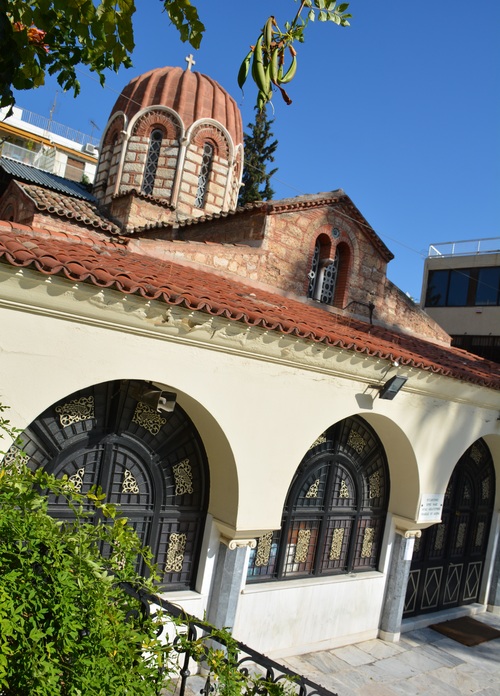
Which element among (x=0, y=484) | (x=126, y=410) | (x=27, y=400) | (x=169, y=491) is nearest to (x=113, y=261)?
(x=126, y=410)

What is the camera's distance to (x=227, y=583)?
709 centimetres

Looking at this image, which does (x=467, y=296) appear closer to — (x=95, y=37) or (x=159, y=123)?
(x=159, y=123)

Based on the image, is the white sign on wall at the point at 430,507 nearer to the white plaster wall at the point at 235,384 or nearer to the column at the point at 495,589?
the white plaster wall at the point at 235,384

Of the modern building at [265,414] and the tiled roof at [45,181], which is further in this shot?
the tiled roof at [45,181]

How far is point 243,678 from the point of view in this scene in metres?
3.05

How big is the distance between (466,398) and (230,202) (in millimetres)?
9848

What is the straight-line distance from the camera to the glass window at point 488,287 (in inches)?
883

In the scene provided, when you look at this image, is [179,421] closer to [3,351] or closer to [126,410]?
[126,410]

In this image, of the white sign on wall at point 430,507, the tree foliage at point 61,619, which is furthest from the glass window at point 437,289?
the tree foliage at point 61,619

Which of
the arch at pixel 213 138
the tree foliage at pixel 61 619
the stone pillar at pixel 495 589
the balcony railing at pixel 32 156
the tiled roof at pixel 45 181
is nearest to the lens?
the tree foliage at pixel 61 619

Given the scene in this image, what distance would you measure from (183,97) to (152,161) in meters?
1.86

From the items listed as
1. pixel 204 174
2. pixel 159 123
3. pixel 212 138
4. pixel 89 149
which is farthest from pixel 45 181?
pixel 89 149

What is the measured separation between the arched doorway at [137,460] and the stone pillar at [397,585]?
3.44 meters

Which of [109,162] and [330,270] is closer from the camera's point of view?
[330,270]
